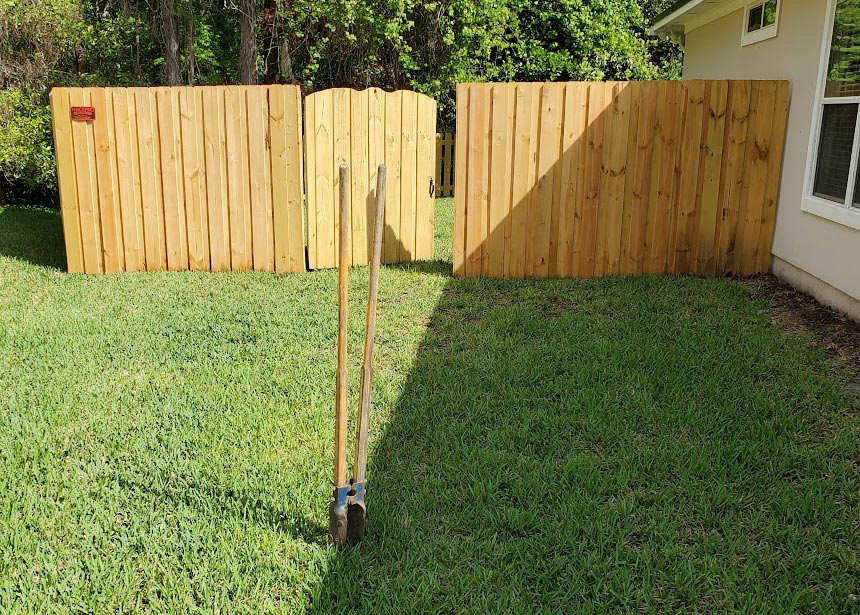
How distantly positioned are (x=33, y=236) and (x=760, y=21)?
9262 millimetres

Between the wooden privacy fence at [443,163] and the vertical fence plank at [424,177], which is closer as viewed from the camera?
the vertical fence plank at [424,177]

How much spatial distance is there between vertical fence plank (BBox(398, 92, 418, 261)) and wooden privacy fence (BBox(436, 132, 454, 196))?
24.1ft

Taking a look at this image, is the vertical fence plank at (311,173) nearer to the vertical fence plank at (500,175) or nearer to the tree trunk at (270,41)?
the vertical fence plank at (500,175)

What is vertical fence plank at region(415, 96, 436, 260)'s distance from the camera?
8.62m

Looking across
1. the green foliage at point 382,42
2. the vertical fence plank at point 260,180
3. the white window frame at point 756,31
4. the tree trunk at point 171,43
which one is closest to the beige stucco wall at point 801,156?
the white window frame at point 756,31

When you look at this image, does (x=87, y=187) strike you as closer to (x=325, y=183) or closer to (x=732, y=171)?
(x=325, y=183)

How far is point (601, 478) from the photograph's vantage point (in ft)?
12.6

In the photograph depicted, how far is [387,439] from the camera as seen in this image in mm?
4297

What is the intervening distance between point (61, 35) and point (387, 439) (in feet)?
36.4

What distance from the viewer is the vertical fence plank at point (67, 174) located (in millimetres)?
7891

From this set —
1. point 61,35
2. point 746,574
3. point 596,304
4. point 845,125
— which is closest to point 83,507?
point 746,574

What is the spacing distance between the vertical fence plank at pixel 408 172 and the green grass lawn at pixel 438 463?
2330 millimetres

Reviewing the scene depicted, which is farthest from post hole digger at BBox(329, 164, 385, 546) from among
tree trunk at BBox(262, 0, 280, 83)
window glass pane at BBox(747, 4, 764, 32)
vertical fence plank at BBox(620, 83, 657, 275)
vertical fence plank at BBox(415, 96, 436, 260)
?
tree trunk at BBox(262, 0, 280, 83)

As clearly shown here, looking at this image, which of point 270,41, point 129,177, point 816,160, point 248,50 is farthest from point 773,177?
point 270,41
